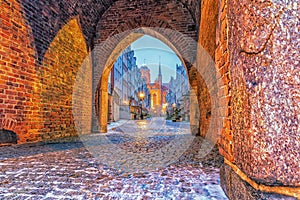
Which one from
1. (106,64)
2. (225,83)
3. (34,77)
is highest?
(106,64)

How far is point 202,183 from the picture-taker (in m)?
1.82

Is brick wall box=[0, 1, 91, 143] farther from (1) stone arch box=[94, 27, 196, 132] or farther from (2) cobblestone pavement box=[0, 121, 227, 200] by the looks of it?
(2) cobblestone pavement box=[0, 121, 227, 200]

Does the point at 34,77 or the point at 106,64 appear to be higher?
the point at 106,64

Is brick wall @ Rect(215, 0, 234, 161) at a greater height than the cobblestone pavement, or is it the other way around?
brick wall @ Rect(215, 0, 234, 161)

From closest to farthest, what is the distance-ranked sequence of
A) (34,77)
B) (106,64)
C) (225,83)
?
(225,83)
(34,77)
(106,64)

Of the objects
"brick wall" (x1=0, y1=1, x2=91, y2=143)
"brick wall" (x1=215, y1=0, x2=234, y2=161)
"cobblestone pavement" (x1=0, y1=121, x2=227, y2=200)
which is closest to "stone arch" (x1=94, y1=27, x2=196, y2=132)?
"brick wall" (x1=0, y1=1, x2=91, y2=143)

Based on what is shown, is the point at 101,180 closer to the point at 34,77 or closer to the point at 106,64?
the point at 34,77

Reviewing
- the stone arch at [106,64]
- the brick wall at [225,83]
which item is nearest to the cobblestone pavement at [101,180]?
the brick wall at [225,83]

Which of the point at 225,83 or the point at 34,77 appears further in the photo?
the point at 34,77

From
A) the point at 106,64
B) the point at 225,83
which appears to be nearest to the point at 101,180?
the point at 225,83

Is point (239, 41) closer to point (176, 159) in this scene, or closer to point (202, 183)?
point (202, 183)

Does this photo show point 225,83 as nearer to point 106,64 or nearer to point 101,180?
point 101,180

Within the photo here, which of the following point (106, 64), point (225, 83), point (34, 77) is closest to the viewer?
point (225, 83)

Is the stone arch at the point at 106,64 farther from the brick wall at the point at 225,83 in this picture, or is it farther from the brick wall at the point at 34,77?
the brick wall at the point at 225,83
